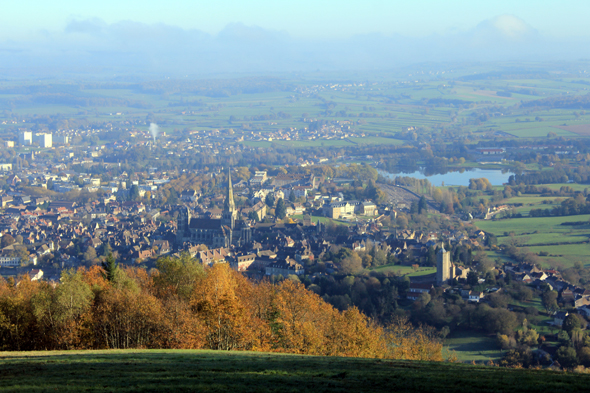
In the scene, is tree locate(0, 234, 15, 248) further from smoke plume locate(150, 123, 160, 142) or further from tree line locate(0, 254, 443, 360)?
smoke plume locate(150, 123, 160, 142)

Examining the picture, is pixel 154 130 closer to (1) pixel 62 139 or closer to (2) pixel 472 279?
(1) pixel 62 139

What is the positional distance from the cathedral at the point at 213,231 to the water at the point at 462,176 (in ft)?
118

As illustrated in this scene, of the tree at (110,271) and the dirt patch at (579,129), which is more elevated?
the dirt patch at (579,129)

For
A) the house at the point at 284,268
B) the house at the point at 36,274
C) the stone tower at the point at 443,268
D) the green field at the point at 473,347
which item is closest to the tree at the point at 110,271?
the green field at the point at 473,347

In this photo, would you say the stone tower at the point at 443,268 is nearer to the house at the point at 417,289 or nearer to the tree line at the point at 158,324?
the house at the point at 417,289

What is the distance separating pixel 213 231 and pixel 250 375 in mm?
45827

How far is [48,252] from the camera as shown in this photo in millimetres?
53031

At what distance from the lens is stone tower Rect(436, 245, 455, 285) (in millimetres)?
41062

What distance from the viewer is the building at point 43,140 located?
5320 inches

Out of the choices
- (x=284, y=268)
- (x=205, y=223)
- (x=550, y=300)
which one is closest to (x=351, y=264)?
(x=284, y=268)

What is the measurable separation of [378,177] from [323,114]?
303ft

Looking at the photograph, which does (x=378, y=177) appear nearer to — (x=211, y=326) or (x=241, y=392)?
(x=211, y=326)

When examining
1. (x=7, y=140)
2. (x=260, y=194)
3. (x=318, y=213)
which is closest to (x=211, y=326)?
(x=318, y=213)

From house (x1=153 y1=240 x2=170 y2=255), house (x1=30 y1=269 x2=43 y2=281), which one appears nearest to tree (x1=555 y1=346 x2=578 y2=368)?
house (x1=30 y1=269 x2=43 y2=281)
